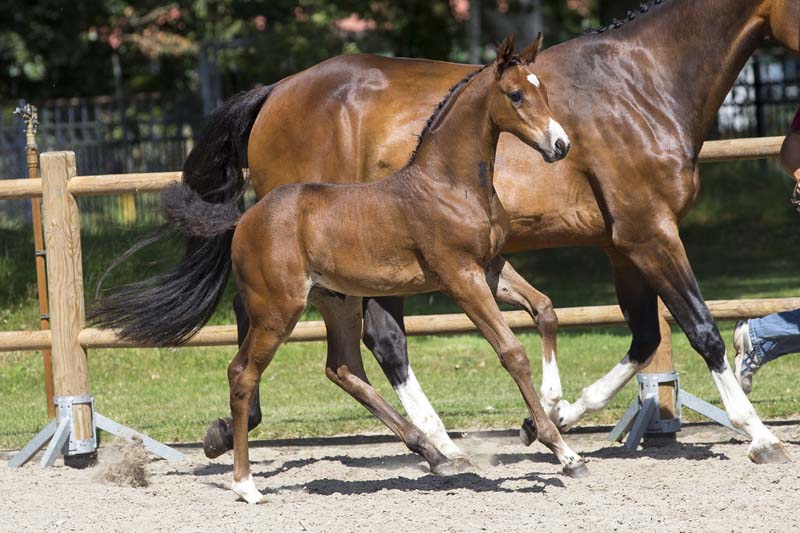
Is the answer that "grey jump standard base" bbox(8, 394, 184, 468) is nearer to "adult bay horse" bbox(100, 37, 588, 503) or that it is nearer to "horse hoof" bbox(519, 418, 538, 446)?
"adult bay horse" bbox(100, 37, 588, 503)

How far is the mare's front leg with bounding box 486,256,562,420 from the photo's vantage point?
521 cm

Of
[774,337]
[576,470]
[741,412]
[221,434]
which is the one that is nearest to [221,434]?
[221,434]

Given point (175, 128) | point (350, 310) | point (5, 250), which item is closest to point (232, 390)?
point (350, 310)

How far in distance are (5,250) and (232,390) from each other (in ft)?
13.4

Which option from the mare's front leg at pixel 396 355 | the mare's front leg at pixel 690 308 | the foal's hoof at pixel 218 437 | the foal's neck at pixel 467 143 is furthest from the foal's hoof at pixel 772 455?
the foal's hoof at pixel 218 437

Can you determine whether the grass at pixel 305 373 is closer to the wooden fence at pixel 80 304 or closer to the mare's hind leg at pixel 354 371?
the wooden fence at pixel 80 304

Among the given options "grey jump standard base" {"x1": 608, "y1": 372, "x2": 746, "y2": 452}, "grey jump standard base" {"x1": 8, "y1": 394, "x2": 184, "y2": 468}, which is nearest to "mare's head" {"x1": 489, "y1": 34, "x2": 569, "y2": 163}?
"grey jump standard base" {"x1": 608, "y1": 372, "x2": 746, "y2": 452}

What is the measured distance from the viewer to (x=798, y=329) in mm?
5273

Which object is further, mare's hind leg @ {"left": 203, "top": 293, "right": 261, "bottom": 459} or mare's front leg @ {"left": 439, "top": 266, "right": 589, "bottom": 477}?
mare's hind leg @ {"left": 203, "top": 293, "right": 261, "bottom": 459}

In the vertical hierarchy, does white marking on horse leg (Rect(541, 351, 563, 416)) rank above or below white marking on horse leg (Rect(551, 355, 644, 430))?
above

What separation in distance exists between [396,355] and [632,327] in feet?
3.68

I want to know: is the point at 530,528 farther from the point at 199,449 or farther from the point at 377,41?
the point at 377,41

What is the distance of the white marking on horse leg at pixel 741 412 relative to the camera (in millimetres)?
4953

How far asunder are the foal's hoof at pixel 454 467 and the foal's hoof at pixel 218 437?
97 centimetres
